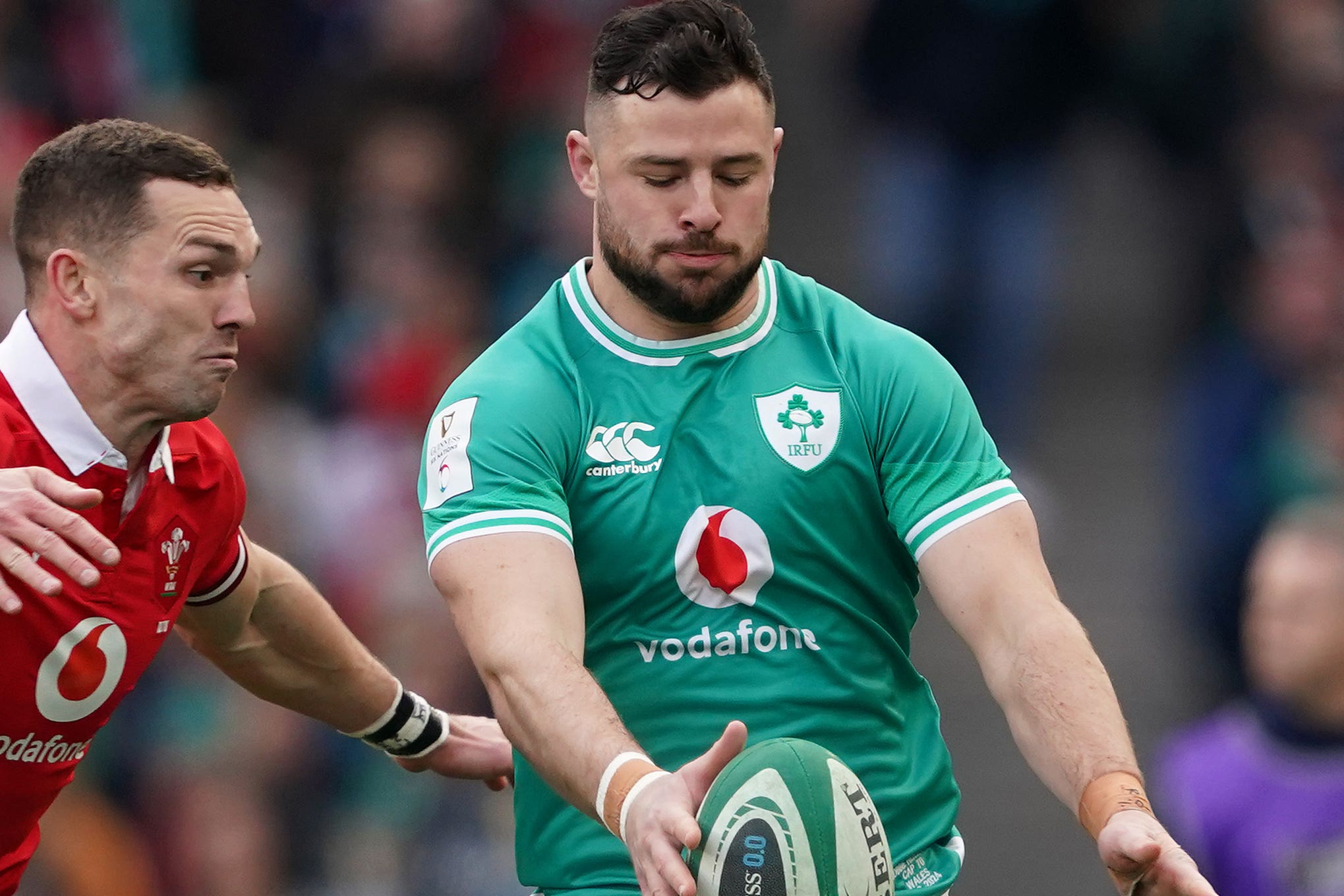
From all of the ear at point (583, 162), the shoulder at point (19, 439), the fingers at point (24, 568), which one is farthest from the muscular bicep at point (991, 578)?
the shoulder at point (19, 439)

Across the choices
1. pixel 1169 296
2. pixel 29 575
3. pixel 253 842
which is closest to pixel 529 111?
pixel 1169 296

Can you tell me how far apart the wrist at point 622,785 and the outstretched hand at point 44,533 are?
1169 mm

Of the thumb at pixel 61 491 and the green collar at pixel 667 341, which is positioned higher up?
the green collar at pixel 667 341

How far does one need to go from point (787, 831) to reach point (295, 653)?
86.9 inches

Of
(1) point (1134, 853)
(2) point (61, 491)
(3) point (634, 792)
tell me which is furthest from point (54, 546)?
(1) point (1134, 853)

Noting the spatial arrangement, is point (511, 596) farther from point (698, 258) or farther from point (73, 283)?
point (73, 283)

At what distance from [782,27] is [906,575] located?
31.2 feet

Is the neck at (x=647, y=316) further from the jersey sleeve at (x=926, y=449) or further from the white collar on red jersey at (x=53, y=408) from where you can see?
the white collar on red jersey at (x=53, y=408)

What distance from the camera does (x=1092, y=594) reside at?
11617 mm

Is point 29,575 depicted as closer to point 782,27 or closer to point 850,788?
point 850,788

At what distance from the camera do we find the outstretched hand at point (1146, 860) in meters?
4.17

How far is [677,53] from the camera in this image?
4.94 m

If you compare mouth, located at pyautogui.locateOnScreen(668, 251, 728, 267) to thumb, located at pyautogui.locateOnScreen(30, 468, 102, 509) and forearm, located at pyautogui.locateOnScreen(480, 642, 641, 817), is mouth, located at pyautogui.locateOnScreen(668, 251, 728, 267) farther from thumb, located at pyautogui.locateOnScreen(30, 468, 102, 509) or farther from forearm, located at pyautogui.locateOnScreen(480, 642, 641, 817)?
thumb, located at pyautogui.locateOnScreen(30, 468, 102, 509)

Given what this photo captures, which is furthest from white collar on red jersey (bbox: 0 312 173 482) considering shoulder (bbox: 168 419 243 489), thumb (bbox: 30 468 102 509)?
thumb (bbox: 30 468 102 509)
